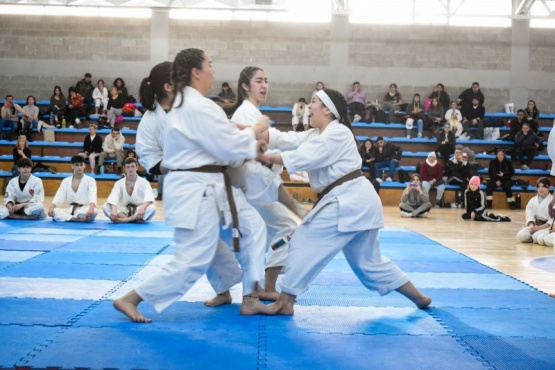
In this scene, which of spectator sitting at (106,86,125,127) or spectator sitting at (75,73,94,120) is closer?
spectator sitting at (106,86,125,127)

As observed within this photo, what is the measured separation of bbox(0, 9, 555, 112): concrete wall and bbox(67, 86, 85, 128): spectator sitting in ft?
4.15

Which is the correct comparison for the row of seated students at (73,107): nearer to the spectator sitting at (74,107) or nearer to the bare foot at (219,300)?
the spectator sitting at (74,107)

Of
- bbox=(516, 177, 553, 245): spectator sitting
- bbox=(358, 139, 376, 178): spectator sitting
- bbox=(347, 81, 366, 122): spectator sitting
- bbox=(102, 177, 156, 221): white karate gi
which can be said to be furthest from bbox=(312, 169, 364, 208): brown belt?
bbox=(347, 81, 366, 122): spectator sitting

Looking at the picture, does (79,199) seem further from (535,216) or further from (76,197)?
(535,216)

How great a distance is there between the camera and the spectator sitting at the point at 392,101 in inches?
778

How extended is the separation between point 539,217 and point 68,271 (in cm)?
702

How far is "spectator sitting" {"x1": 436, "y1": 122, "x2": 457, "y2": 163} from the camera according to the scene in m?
17.8

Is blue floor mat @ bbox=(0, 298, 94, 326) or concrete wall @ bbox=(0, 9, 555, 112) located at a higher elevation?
concrete wall @ bbox=(0, 9, 555, 112)

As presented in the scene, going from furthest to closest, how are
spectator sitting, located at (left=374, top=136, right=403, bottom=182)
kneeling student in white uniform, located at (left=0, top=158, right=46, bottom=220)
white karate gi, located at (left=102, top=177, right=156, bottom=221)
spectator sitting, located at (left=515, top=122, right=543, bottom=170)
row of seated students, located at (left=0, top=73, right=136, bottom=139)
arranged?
row of seated students, located at (left=0, top=73, right=136, bottom=139)
spectator sitting, located at (left=515, top=122, right=543, bottom=170)
spectator sitting, located at (left=374, top=136, right=403, bottom=182)
kneeling student in white uniform, located at (left=0, top=158, right=46, bottom=220)
white karate gi, located at (left=102, top=177, right=156, bottom=221)

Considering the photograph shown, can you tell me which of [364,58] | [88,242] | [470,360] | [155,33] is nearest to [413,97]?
[364,58]

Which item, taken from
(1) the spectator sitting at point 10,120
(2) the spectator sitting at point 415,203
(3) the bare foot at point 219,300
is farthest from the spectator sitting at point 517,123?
(3) the bare foot at point 219,300

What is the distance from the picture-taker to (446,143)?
1780 cm

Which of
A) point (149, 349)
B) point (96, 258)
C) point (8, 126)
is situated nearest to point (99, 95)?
point (8, 126)

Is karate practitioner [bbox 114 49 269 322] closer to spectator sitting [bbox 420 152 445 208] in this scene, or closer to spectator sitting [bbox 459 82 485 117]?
spectator sitting [bbox 420 152 445 208]
